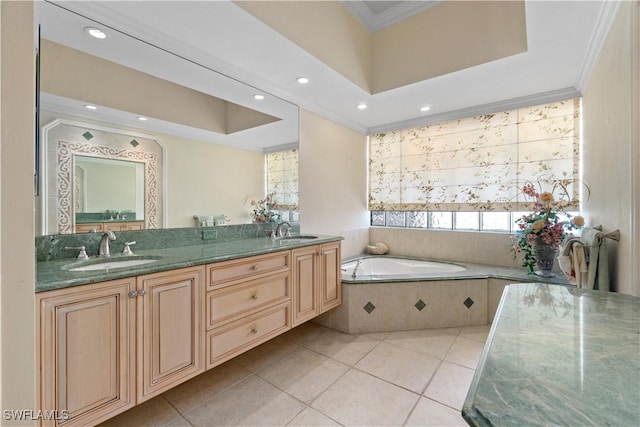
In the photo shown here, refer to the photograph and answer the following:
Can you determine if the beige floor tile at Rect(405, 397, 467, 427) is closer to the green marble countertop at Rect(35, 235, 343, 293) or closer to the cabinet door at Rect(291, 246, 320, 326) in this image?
the cabinet door at Rect(291, 246, 320, 326)

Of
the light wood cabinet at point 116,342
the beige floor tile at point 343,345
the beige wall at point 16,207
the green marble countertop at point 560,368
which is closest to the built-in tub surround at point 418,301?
the beige floor tile at point 343,345

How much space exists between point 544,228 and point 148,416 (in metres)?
3.49

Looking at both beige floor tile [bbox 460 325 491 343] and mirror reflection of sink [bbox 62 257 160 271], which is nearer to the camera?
mirror reflection of sink [bbox 62 257 160 271]

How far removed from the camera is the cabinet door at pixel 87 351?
109 centimetres

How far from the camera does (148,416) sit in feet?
5.22

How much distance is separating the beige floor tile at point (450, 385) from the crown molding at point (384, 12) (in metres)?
3.09

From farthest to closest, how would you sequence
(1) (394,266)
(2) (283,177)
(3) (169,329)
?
(1) (394,266), (2) (283,177), (3) (169,329)

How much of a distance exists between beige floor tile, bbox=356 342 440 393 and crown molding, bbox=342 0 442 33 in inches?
122

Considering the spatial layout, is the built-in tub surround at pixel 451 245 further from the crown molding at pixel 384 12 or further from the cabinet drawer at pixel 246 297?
the crown molding at pixel 384 12

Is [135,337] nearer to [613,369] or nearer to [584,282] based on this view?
[613,369]

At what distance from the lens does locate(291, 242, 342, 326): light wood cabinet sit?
7.32ft

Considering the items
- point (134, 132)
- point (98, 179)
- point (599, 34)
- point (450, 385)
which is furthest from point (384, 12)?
point (450, 385)

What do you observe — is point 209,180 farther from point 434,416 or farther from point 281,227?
point 434,416

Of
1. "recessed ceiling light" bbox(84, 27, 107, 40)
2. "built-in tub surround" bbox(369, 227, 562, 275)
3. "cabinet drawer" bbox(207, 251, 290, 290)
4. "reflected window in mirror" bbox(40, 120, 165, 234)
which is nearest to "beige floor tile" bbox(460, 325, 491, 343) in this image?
"built-in tub surround" bbox(369, 227, 562, 275)
